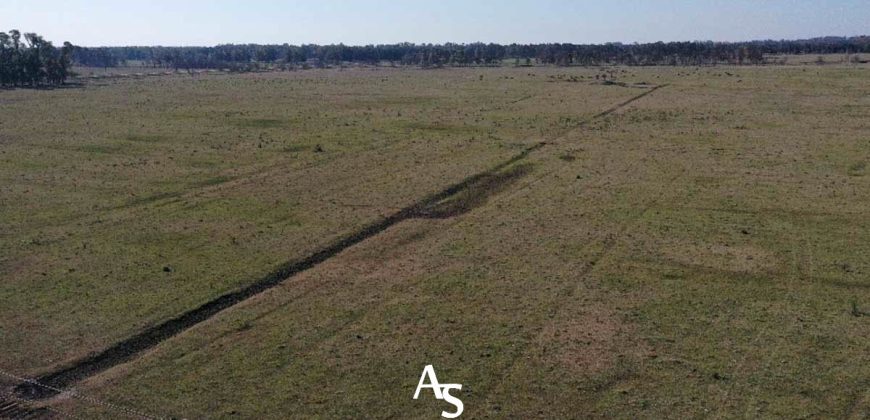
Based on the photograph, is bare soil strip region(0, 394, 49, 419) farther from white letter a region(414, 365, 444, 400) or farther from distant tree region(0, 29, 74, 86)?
distant tree region(0, 29, 74, 86)

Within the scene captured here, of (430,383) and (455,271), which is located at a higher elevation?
(455,271)

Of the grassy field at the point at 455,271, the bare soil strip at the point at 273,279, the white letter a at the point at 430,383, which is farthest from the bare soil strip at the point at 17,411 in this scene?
the white letter a at the point at 430,383

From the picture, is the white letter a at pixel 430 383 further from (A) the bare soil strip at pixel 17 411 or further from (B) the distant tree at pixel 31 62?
(B) the distant tree at pixel 31 62

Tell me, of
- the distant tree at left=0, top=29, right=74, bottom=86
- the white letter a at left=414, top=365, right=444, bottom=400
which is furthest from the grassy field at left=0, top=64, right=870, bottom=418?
the distant tree at left=0, top=29, right=74, bottom=86

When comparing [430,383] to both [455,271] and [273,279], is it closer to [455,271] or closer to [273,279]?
[455,271]

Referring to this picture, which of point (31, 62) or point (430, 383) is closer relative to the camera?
point (430, 383)

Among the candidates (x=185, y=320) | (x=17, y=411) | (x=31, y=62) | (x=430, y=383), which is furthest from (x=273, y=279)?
(x=31, y=62)

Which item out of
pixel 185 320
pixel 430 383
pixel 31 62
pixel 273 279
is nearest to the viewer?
pixel 430 383
